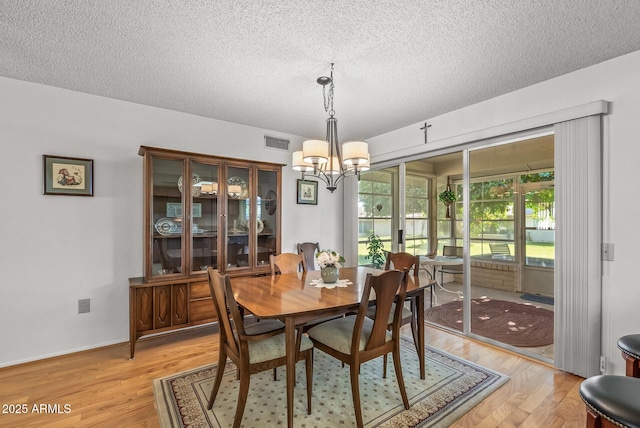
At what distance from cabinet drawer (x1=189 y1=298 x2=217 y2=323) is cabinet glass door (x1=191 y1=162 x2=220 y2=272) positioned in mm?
339

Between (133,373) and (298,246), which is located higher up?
(298,246)

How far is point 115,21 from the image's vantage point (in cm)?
188

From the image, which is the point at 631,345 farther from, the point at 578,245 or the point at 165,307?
the point at 165,307

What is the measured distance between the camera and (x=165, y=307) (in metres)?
2.95

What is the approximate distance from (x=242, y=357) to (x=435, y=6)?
2.34m

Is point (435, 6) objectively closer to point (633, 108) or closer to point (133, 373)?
point (633, 108)

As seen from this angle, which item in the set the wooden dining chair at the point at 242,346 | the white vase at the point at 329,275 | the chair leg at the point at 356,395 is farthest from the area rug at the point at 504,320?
the wooden dining chair at the point at 242,346

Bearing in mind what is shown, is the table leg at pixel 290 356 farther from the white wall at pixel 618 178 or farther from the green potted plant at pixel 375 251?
the green potted plant at pixel 375 251

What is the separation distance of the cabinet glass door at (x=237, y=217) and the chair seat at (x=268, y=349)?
5.32 ft

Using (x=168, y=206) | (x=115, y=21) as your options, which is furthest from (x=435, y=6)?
(x=168, y=206)

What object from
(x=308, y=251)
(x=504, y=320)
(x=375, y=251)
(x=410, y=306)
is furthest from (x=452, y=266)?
(x=308, y=251)

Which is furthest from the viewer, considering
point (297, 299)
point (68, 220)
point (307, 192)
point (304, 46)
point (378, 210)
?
point (378, 210)

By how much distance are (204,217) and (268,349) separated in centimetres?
188

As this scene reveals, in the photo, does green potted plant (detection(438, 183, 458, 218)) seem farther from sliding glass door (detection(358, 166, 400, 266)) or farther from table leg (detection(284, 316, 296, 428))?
table leg (detection(284, 316, 296, 428))
